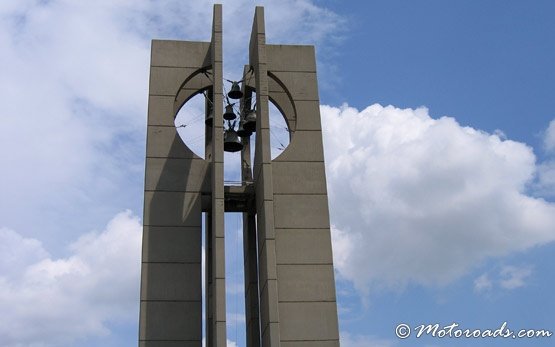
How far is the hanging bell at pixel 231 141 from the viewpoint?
23.3 metres

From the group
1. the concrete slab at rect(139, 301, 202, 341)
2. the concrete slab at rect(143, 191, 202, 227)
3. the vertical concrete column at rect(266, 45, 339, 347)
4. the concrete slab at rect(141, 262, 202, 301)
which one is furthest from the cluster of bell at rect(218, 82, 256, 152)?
the concrete slab at rect(139, 301, 202, 341)

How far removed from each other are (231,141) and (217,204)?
354 centimetres

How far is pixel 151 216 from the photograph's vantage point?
21750 millimetres

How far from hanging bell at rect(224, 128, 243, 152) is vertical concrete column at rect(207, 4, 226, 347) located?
1.19m

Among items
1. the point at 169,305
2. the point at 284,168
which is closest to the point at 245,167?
the point at 284,168

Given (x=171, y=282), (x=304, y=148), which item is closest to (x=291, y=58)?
(x=304, y=148)

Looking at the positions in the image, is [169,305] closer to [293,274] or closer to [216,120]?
[293,274]

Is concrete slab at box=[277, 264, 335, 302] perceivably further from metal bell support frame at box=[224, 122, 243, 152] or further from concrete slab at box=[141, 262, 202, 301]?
metal bell support frame at box=[224, 122, 243, 152]

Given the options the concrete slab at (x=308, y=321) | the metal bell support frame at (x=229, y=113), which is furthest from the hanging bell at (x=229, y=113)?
the concrete slab at (x=308, y=321)

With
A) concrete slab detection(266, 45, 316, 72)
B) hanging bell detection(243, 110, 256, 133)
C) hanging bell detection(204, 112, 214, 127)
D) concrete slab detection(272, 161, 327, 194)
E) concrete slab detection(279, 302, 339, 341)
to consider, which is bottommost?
concrete slab detection(279, 302, 339, 341)

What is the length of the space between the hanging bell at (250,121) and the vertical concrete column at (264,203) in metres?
1.60

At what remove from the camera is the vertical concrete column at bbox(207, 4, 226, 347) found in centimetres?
1881

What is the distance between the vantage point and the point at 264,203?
20422 millimetres

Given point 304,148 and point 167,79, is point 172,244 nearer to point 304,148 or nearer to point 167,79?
point 304,148
